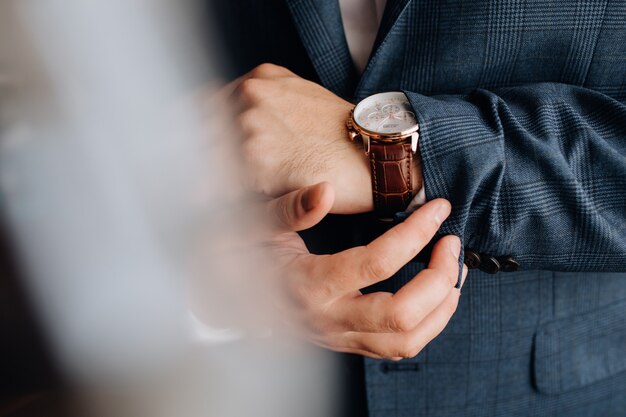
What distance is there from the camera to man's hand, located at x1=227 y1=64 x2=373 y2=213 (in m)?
0.66

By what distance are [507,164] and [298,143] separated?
0.28 meters

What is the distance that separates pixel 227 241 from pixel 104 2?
45 cm

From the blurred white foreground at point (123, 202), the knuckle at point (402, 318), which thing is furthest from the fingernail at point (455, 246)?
the blurred white foreground at point (123, 202)

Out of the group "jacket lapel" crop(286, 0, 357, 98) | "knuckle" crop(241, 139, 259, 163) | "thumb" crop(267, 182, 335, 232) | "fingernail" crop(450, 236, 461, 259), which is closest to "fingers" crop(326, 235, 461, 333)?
"fingernail" crop(450, 236, 461, 259)

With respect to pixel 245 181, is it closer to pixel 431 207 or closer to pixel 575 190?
pixel 431 207

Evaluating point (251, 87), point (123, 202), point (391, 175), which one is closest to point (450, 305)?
point (391, 175)

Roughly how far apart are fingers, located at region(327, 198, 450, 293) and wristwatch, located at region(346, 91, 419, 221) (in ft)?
0.22

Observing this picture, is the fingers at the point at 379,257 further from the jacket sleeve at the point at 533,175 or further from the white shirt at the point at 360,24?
the white shirt at the point at 360,24

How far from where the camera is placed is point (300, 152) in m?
0.67

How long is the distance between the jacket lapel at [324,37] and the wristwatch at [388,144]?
0.42ft

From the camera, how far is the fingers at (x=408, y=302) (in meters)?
0.59

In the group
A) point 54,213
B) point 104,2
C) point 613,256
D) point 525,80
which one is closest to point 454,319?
point 613,256

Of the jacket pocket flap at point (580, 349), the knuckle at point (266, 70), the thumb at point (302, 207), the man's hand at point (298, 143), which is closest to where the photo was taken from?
the thumb at point (302, 207)

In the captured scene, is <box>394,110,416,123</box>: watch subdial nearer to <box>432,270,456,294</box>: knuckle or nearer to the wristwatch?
the wristwatch
